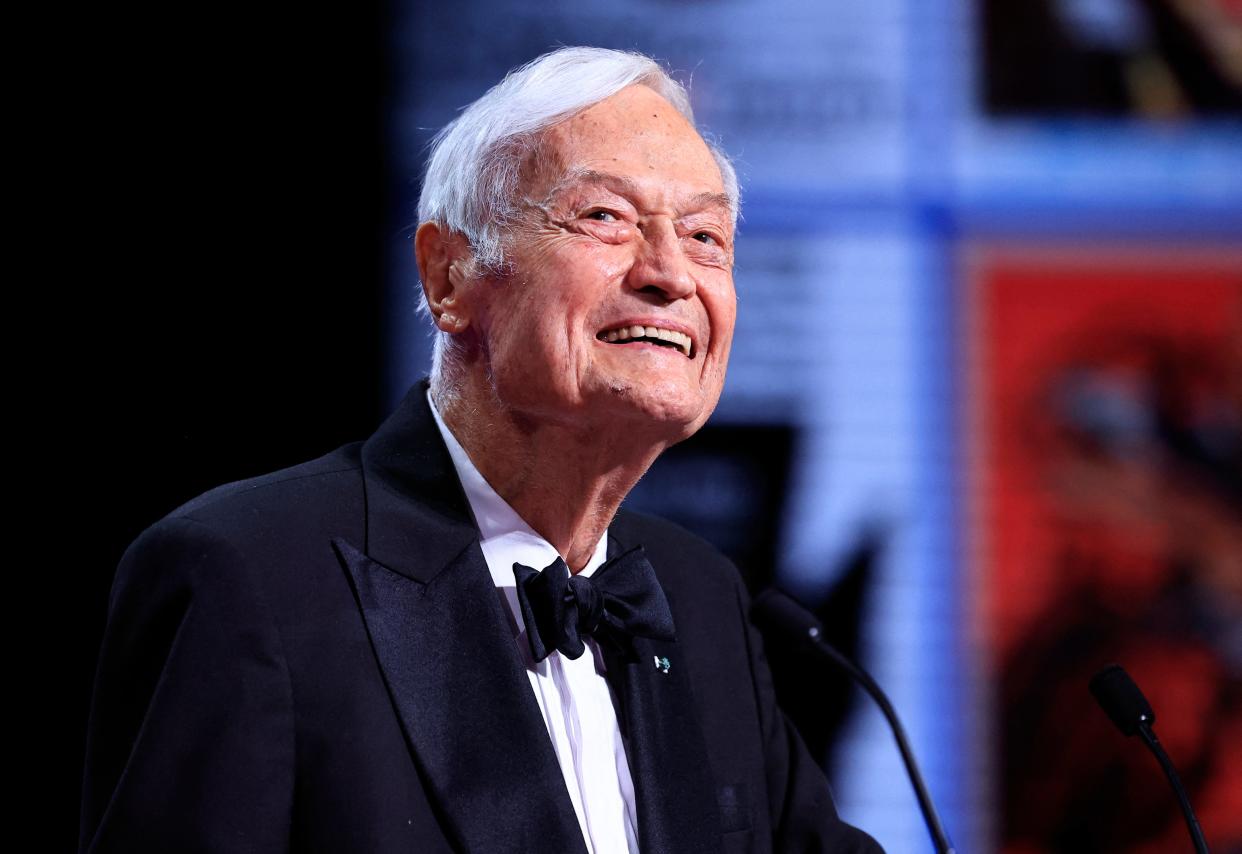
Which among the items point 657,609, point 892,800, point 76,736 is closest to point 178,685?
point 657,609

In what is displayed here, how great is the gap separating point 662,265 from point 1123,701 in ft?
2.64

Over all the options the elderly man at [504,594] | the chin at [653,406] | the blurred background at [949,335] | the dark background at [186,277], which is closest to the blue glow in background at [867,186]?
the blurred background at [949,335]

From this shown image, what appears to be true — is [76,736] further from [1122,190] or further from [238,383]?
[1122,190]

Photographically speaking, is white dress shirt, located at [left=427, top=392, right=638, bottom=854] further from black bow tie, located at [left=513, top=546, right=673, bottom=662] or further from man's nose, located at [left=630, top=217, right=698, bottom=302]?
man's nose, located at [left=630, top=217, right=698, bottom=302]

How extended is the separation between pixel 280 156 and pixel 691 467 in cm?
136

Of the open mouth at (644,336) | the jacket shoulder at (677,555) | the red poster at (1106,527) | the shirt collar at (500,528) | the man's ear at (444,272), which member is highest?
the man's ear at (444,272)

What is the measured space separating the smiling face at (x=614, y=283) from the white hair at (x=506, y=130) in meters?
0.02

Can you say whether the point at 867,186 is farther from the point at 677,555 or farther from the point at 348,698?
the point at 348,698

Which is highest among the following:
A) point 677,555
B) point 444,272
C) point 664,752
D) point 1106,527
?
point 444,272

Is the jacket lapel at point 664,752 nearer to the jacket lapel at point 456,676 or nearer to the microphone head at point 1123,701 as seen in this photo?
the jacket lapel at point 456,676

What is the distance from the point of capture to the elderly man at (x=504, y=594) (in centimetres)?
157

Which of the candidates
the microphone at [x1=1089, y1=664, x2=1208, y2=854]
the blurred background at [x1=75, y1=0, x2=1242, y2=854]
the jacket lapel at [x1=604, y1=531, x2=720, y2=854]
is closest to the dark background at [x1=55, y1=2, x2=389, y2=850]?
the blurred background at [x1=75, y1=0, x2=1242, y2=854]

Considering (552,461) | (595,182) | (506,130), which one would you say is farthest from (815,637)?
(506,130)

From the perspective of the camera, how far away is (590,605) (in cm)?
181
